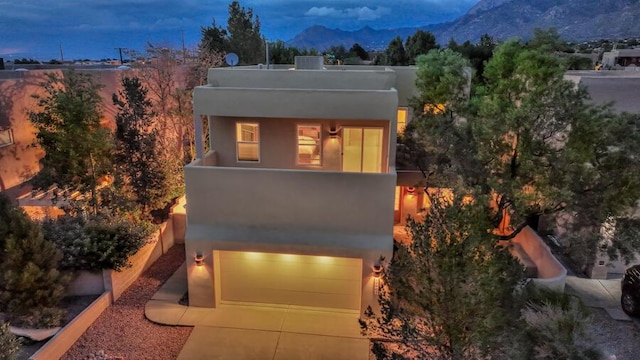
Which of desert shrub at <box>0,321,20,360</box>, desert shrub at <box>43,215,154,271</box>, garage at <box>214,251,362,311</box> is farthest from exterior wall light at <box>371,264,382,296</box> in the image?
desert shrub at <box>0,321,20,360</box>

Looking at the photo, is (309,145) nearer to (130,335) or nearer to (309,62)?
(309,62)

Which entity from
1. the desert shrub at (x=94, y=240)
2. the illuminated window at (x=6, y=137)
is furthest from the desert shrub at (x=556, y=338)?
the illuminated window at (x=6, y=137)

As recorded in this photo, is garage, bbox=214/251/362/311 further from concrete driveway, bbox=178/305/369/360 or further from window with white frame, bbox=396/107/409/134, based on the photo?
window with white frame, bbox=396/107/409/134

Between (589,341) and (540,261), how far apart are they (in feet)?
27.2

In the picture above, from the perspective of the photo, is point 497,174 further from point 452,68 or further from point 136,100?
point 136,100

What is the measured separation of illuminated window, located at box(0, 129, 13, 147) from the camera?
1451 centimetres

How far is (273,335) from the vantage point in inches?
419

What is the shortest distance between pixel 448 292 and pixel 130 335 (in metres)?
8.36

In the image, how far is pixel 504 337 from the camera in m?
5.98

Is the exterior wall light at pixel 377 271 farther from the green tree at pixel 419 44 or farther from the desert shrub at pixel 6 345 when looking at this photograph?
the green tree at pixel 419 44

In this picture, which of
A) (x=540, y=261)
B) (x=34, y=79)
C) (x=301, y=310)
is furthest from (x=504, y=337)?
(x=34, y=79)

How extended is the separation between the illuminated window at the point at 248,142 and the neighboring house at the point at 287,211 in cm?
10

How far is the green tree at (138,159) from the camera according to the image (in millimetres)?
14906

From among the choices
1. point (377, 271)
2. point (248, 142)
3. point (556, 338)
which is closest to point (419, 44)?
point (248, 142)
